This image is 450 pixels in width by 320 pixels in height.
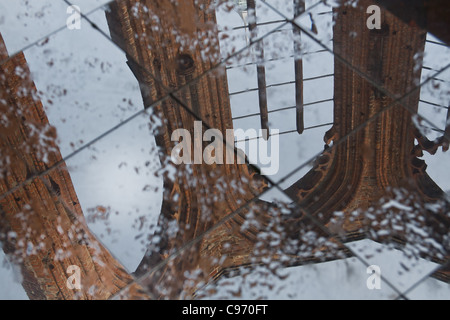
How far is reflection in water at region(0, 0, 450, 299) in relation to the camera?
3.43 m

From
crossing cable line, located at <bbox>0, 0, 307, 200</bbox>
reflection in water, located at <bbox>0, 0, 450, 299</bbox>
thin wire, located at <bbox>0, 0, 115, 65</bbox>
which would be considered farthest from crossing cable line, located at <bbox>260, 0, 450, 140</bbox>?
thin wire, located at <bbox>0, 0, 115, 65</bbox>

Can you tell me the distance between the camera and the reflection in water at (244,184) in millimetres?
3428

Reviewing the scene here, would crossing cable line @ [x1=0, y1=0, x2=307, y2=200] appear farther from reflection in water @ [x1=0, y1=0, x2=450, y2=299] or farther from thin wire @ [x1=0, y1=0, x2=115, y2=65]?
thin wire @ [x1=0, y1=0, x2=115, y2=65]

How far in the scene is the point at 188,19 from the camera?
4.52 metres

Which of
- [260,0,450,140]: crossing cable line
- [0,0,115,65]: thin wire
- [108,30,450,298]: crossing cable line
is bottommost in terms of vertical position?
[108,30,450,298]: crossing cable line

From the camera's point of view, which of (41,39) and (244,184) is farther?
(41,39)

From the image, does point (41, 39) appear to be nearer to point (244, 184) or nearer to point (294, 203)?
point (244, 184)

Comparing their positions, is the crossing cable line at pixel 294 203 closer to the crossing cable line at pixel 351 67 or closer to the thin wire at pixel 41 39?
the crossing cable line at pixel 351 67

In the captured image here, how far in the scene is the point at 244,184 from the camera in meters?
3.68

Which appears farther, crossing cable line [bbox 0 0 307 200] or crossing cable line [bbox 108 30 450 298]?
crossing cable line [bbox 0 0 307 200]

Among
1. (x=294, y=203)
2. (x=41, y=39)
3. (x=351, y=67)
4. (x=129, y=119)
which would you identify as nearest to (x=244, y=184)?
(x=294, y=203)

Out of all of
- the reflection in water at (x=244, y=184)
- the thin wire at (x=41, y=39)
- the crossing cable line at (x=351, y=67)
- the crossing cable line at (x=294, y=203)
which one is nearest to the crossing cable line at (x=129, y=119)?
the reflection in water at (x=244, y=184)

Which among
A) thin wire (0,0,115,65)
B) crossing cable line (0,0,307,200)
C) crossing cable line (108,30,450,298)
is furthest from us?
thin wire (0,0,115,65)

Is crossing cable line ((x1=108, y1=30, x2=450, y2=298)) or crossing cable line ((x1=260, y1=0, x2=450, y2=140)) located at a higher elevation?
crossing cable line ((x1=260, y1=0, x2=450, y2=140))
